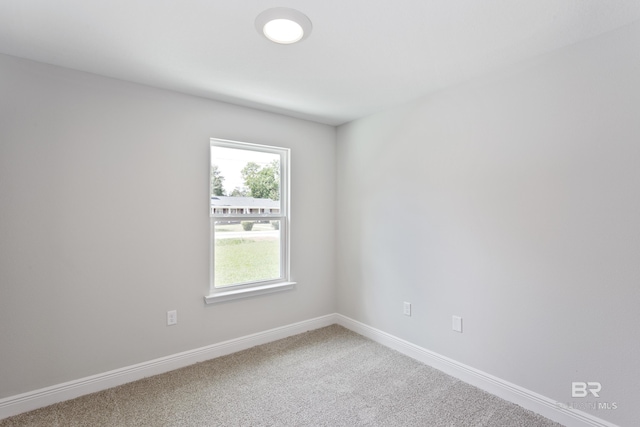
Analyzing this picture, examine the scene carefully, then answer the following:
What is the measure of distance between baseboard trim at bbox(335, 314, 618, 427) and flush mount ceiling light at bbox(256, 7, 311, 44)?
8.49ft

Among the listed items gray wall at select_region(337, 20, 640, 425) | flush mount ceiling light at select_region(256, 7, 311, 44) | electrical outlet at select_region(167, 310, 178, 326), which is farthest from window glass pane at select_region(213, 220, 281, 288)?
flush mount ceiling light at select_region(256, 7, 311, 44)

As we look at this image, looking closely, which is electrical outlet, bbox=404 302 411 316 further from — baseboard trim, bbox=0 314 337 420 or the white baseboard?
baseboard trim, bbox=0 314 337 420

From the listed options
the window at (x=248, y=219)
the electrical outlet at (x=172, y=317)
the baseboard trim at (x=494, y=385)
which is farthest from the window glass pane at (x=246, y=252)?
the baseboard trim at (x=494, y=385)

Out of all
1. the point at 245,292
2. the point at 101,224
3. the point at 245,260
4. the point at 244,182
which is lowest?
the point at 245,292

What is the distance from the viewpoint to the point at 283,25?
1.68 meters

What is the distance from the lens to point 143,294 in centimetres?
244

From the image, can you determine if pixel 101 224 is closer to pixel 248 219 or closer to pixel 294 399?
pixel 248 219

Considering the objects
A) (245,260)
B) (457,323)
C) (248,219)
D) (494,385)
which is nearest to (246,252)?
(245,260)

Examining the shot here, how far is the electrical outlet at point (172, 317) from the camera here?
8.41 feet

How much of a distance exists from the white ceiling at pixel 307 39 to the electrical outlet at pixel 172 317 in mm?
1840

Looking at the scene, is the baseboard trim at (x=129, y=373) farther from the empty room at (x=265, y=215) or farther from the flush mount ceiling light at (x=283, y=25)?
the flush mount ceiling light at (x=283, y=25)

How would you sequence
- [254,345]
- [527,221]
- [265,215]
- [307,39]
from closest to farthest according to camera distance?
[307,39]
[527,221]
[254,345]
[265,215]

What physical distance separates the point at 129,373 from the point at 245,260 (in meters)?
1.25

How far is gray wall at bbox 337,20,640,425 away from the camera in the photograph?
1.70 meters
